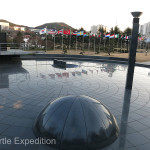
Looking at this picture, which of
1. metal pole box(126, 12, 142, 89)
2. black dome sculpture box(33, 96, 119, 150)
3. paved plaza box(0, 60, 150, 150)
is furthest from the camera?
metal pole box(126, 12, 142, 89)

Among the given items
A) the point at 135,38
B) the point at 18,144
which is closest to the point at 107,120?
the point at 18,144

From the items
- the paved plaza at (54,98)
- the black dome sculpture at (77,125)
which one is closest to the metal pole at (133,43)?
the paved plaza at (54,98)

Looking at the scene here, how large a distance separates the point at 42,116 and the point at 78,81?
7.79 metres

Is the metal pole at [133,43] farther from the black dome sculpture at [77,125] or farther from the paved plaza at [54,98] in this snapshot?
the black dome sculpture at [77,125]

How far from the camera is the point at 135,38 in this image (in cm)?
1058

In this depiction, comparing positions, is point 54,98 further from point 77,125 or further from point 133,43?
point 133,43

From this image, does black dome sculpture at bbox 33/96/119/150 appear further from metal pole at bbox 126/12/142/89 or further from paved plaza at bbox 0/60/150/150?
metal pole at bbox 126/12/142/89

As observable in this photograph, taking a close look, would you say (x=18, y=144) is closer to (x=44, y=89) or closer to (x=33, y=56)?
(x=44, y=89)

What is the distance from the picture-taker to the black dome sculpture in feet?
13.9

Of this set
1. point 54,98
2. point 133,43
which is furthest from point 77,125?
point 133,43

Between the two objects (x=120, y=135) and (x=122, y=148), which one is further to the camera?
(x=120, y=135)

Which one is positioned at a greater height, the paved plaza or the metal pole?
the metal pole

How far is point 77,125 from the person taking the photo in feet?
14.1

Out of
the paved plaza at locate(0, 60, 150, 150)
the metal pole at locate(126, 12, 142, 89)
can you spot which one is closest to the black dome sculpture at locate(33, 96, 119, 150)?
the paved plaza at locate(0, 60, 150, 150)
